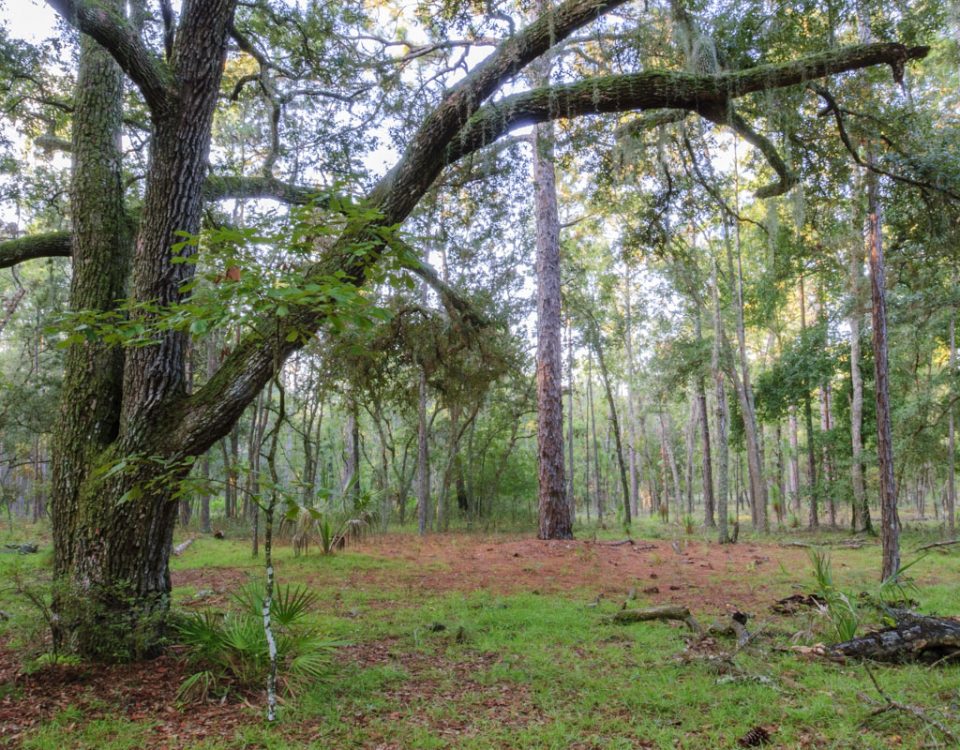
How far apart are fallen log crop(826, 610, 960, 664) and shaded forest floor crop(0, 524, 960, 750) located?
0.13 meters

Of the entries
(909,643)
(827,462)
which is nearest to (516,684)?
(909,643)

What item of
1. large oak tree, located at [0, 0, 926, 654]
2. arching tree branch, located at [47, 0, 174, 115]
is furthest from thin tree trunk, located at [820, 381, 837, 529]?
arching tree branch, located at [47, 0, 174, 115]

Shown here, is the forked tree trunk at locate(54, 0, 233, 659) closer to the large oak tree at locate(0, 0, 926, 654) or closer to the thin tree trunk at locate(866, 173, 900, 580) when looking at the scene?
the large oak tree at locate(0, 0, 926, 654)

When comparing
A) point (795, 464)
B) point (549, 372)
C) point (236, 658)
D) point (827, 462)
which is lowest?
point (236, 658)

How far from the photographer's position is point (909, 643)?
396 cm

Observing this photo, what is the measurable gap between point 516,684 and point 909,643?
108 inches

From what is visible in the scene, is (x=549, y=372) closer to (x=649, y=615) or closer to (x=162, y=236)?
(x=649, y=615)

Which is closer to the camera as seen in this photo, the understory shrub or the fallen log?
the understory shrub

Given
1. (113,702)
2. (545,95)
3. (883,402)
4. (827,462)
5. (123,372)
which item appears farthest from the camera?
(827,462)

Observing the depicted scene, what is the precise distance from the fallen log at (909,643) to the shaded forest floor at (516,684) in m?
0.13

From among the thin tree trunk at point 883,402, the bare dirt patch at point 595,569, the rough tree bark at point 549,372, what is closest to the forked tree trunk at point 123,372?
the bare dirt patch at point 595,569

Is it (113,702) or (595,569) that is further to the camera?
(595,569)

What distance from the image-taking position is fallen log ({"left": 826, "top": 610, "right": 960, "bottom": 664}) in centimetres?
390

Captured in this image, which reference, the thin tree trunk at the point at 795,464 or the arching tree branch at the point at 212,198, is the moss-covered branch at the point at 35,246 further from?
the thin tree trunk at the point at 795,464
